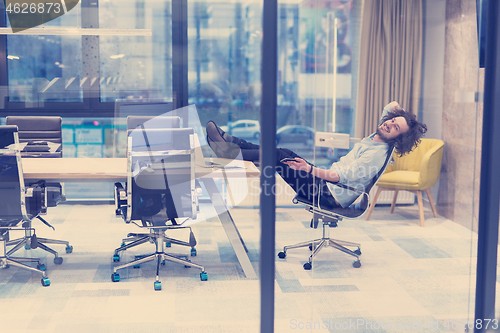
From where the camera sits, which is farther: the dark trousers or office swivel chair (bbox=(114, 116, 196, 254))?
office swivel chair (bbox=(114, 116, 196, 254))

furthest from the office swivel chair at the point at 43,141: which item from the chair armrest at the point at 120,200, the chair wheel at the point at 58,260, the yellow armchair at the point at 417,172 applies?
the yellow armchair at the point at 417,172

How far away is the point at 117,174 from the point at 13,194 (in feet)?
2.33

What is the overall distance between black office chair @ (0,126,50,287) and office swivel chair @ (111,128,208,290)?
0.59m

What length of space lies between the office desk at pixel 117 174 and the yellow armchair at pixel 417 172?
1.02 metres

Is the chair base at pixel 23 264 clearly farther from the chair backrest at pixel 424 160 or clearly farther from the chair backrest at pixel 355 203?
the chair backrest at pixel 424 160

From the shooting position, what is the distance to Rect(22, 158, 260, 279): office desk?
338cm

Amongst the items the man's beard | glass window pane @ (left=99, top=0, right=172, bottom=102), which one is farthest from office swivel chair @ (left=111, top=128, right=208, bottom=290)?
glass window pane @ (left=99, top=0, right=172, bottom=102)

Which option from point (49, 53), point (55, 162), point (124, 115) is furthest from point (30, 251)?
point (49, 53)

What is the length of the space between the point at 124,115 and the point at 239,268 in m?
2.83

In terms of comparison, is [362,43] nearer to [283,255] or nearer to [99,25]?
[283,255]

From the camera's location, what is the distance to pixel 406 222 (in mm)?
2562

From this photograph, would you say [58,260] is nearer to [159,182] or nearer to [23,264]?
[23,264]

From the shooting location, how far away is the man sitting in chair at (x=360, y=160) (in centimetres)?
238

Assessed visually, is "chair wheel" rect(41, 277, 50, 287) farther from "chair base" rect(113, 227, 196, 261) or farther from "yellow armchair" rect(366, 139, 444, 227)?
"yellow armchair" rect(366, 139, 444, 227)
